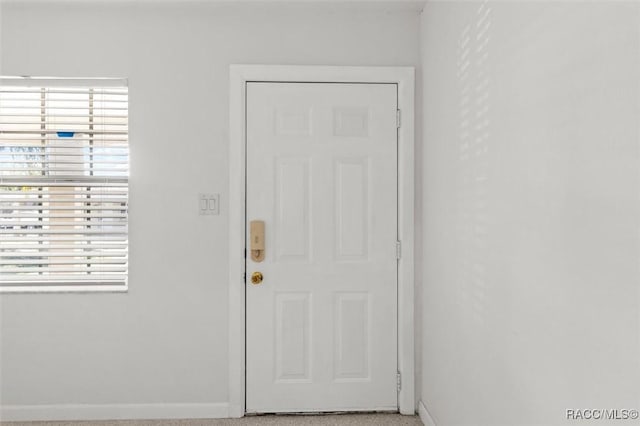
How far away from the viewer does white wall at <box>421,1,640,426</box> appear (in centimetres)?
108

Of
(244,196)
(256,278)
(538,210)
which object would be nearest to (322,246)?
(256,278)

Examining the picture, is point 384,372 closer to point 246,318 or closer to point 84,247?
point 246,318

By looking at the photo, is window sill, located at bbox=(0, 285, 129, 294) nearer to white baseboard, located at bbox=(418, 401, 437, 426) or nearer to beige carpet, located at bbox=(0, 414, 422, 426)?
beige carpet, located at bbox=(0, 414, 422, 426)

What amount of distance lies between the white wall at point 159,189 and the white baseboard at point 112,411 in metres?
0.02

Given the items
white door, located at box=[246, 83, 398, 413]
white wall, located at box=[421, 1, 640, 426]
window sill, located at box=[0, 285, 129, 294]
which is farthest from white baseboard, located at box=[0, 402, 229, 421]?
white wall, located at box=[421, 1, 640, 426]

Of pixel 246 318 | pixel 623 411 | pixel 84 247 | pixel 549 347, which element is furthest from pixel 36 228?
pixel 623 411

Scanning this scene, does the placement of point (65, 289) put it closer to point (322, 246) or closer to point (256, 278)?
point (256, 278)

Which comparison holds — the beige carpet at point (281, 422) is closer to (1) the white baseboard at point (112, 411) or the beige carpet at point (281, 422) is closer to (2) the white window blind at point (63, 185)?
(1) the white baseboard at point (112, 411)

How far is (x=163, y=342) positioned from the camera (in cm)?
267

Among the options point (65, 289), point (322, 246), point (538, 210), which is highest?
point (538, 210)

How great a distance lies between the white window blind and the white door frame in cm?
62

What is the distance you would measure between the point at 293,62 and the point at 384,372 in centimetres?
182

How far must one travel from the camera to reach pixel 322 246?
2.68 metres

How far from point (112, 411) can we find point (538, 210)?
2461mm
